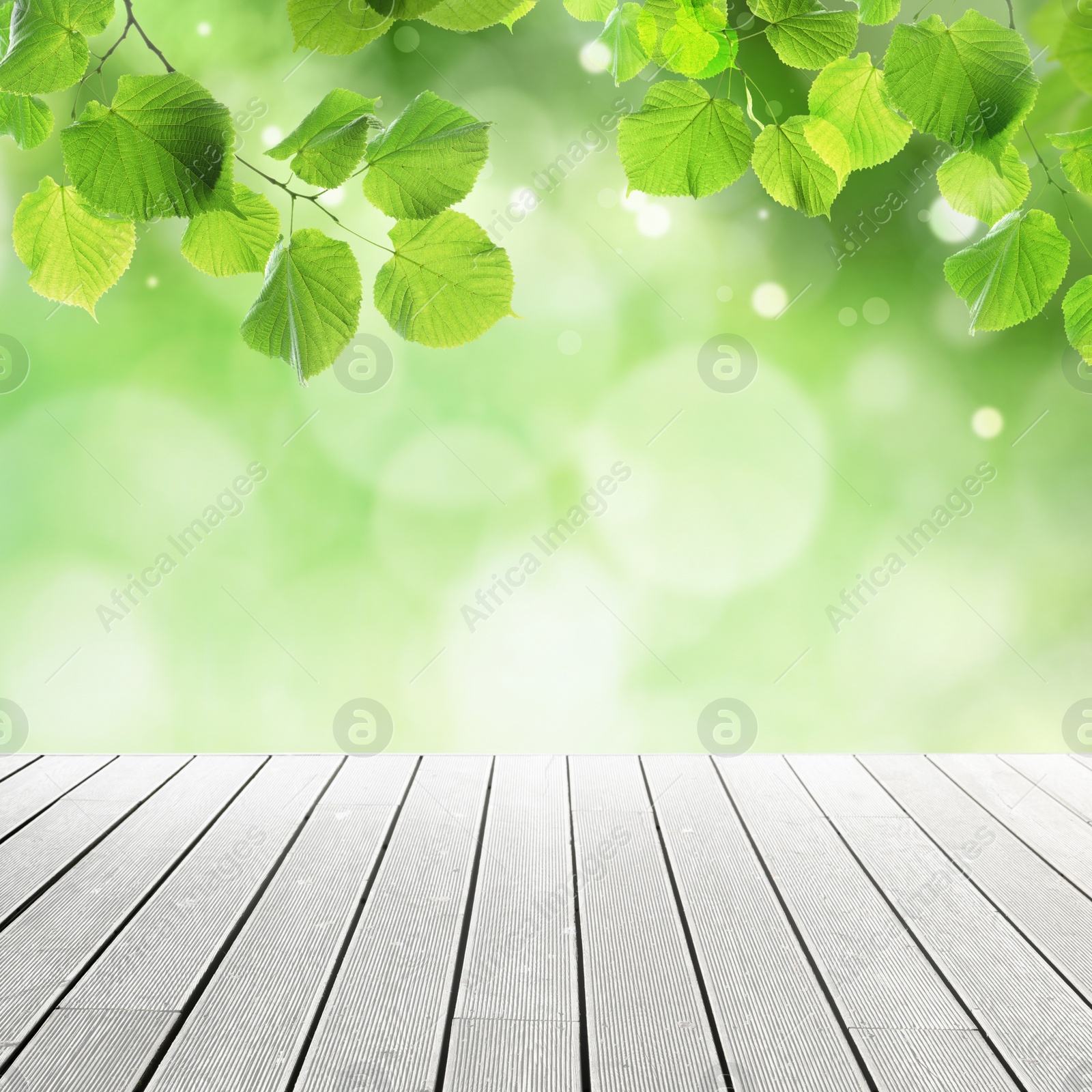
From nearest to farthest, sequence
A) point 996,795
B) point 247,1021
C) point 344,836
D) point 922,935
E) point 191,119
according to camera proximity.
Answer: point 191,119 < point 247,1021 < point 922,935 < point 344,836 < point 996,795

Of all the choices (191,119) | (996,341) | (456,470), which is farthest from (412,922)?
(996,341)

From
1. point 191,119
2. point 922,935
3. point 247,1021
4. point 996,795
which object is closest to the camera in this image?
point 191,119

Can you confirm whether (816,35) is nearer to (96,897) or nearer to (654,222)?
(96,897)

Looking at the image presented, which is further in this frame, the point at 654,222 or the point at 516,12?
the point at 654,222

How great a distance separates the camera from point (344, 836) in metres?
1.46

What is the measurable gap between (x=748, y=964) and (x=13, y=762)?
1622mm

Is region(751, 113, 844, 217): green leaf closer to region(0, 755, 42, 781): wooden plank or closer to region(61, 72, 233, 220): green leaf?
region(61, 72, 233, 220): green leaf

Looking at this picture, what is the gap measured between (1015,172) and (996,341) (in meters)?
1.91

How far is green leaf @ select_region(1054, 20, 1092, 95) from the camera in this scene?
8.0 inches

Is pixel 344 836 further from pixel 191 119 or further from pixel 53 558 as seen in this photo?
pixel 191 119

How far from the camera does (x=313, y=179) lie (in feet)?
0.68

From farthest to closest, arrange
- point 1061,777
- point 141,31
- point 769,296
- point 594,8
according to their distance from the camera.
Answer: point 769,296 < point 1061,777 < point 594,8 < point 141,31

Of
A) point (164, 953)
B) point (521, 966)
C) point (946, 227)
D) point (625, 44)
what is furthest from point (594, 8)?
point (946, 227)

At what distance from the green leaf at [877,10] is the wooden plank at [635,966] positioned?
92cm
